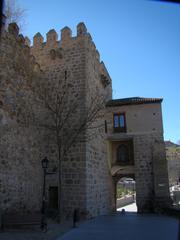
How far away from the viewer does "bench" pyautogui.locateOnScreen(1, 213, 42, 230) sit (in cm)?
756

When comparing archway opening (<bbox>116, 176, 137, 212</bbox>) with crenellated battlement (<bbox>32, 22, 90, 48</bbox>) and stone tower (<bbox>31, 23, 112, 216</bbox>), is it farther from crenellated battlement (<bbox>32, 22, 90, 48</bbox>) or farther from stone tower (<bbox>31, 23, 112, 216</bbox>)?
crenellated battlement (<bbox>32, 22, 90, 48</bbox>)

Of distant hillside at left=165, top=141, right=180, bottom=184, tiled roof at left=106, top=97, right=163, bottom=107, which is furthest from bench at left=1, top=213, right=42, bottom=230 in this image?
distant hillside at left=165, top=141, right=180, bottom=184

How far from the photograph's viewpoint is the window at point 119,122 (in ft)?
57.2

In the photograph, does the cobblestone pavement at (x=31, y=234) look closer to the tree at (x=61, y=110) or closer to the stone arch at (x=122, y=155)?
the tree at (x=61, y=110)

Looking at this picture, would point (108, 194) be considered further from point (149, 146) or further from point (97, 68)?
point (97, 68)

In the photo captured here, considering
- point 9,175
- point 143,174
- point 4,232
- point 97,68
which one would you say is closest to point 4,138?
point 9,175

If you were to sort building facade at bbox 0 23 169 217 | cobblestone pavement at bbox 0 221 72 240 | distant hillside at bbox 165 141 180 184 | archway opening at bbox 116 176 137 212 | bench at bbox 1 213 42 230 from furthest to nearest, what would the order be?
1. distant hillside at bbox 165 141 180 184
2. archway opening at bbox 116 176 137 212
3. building facade at bbox 0 23 169 217
4. bench at bbox 1 213 42 230
5. cobblestone pavement at bbox 0 221 72 240

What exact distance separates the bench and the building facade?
0.93 m

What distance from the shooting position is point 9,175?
9.01m

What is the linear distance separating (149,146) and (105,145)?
3027mm

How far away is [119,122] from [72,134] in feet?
20.8

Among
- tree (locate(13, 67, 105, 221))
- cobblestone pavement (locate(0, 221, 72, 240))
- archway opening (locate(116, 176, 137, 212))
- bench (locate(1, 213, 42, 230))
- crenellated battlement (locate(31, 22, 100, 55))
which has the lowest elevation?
archway opening (locate(116, 176, 137, 212))

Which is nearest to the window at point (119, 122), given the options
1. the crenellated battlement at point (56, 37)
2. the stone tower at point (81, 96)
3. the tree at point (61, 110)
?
the stone tower at point (81, 96)

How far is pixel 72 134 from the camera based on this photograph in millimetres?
12062
